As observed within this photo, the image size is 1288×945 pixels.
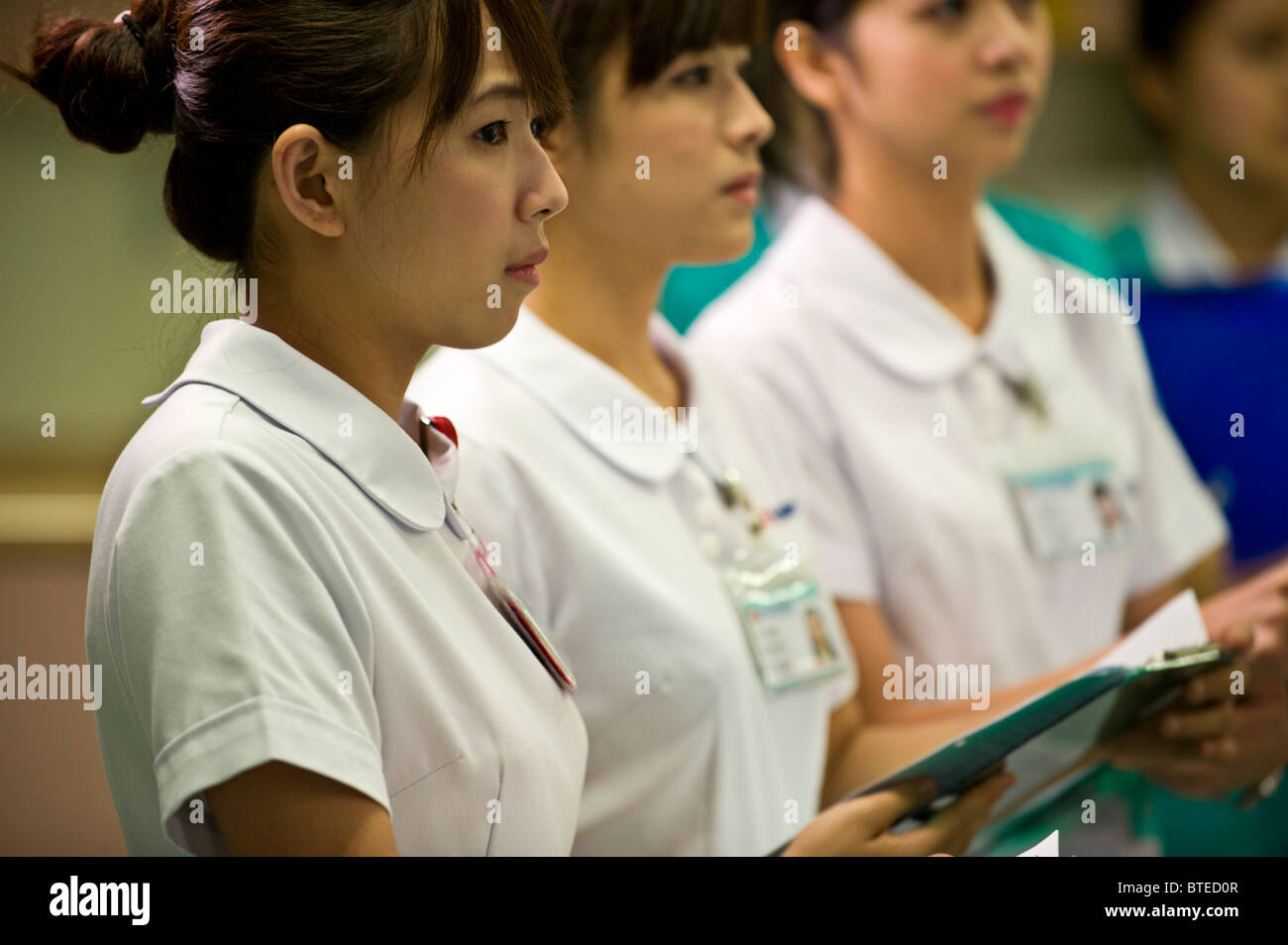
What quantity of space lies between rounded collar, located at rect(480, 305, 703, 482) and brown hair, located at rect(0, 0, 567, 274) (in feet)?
0.99

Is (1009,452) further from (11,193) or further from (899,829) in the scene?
(11,193)

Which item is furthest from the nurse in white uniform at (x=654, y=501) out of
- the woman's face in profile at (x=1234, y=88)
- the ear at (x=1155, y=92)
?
the ear at (x=1155, y=92)

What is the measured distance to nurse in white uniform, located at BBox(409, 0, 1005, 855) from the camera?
42.1 inches

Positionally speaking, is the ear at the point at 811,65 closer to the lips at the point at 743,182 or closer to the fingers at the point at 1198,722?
the lips at the point at 743,182

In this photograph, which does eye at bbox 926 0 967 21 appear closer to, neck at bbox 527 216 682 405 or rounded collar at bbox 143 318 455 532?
neck at bbox 527 216 682 405

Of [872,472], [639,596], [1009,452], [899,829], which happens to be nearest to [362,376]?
[639,596]

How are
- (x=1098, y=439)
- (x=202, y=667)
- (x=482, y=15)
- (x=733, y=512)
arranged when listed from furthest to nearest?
(x=1098, y=439)
(x=733, y=512)
(x=482, y=15)
(x=202, y=667)

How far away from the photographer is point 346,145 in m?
0.82

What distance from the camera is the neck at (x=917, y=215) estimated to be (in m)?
1.54

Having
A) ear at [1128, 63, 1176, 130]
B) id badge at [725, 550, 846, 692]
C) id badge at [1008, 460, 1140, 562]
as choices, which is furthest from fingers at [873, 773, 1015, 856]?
ear at [1128, 63, 1176, 130]

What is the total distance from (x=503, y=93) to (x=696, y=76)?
375 mm

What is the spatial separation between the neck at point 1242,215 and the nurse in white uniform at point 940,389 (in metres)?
0.66
